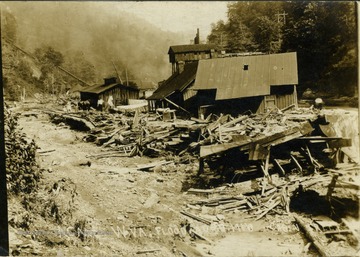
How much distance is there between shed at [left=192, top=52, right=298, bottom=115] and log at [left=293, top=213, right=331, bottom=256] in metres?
6.31

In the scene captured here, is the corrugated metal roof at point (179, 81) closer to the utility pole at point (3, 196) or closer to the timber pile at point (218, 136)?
the timber pile at point (218, 136)

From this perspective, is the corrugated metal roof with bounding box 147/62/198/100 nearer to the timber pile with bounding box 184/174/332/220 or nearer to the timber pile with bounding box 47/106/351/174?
the timber pile with bounding box 47/106/351/174

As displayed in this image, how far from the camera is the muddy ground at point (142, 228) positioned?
706 cm

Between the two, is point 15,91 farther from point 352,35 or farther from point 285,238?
point 352,35

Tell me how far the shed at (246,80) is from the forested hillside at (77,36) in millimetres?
4334

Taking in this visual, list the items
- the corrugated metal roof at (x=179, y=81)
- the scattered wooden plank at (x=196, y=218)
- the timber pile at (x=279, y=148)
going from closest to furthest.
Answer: the scattered wooden plank at (x=196, y=218), the timber pile at (x=279, y=148), the corrugated metal roof at (x=179, y=81)

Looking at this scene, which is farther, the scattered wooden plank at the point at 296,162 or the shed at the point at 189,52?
the scattered wooden plank at the point at 296,162

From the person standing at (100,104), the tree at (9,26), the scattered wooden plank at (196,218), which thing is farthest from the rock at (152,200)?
the person standing at (100,104)

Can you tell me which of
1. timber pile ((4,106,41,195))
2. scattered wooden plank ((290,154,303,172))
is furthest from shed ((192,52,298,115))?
timber pile ((4,106,41,195))

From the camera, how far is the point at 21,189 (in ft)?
26.6

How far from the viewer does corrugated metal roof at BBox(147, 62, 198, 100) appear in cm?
1169

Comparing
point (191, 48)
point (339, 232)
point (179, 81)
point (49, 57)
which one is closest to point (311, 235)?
point (339, 232)

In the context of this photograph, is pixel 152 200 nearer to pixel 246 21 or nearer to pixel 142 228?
pixel 142 228

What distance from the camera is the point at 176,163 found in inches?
451
